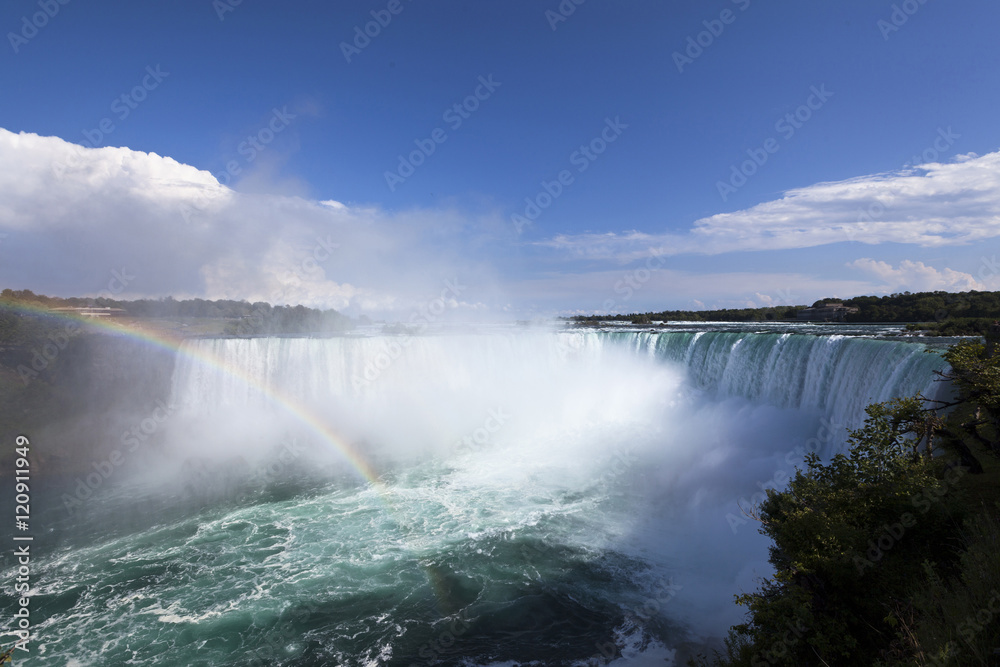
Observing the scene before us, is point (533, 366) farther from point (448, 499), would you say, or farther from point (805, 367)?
point (805, 367)

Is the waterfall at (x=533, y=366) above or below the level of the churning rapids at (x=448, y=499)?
above

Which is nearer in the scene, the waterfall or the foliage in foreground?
the foliage in foreground

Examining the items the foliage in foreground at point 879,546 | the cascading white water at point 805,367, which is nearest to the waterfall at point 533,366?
the cascading white water at point 805,367

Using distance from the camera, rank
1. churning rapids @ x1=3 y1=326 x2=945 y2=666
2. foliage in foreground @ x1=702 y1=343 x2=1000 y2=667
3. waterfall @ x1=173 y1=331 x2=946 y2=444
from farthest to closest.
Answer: waterfall @ x1=173 y1=331 x2=946 y2=444 → churning rapids @ x1=3 y1=326 x2=945 y2=666 → foliage in foreground @ x1=702 y1=343 x2=1000 y2=667

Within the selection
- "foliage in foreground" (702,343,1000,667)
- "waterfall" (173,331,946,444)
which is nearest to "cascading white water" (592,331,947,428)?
"waterfall" (173,331,946,444)

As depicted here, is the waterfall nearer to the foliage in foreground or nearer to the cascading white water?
the cascading white water

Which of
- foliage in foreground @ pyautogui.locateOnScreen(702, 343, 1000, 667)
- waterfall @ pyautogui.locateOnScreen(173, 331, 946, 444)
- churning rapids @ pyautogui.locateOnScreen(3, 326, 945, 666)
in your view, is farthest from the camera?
waterfall @ pyautogui.locateOnScreen(173, 331, 946, 444)

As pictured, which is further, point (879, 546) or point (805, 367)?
point (805, 367)

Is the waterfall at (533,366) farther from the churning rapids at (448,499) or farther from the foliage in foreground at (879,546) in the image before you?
the foliage in foreground at (879,546)

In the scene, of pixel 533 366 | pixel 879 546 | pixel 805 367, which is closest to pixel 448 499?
pixel 879 546
